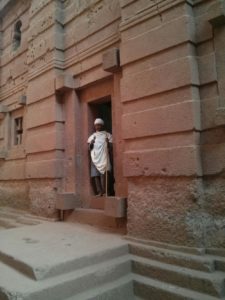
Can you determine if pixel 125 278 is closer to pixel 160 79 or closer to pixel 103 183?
pixel 103 183

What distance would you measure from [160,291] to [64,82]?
4.11 metres

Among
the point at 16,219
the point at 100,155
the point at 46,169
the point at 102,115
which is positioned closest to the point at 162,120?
the point at 100,155

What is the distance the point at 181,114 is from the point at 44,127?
11.2ft

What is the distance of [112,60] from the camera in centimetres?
441

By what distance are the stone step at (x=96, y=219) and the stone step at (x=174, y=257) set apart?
0.61 m

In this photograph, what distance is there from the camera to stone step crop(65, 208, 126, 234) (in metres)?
4.33

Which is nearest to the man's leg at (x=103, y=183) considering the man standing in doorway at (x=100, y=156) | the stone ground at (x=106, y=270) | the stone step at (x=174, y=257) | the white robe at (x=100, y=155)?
the man standing in doorway at (x=100, y=156)

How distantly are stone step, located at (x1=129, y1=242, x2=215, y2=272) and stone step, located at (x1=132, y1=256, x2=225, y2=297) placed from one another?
50 millimetres

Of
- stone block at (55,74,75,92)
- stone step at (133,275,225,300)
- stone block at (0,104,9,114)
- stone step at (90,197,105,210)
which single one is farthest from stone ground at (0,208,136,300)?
stone block at (0,104,9,114)

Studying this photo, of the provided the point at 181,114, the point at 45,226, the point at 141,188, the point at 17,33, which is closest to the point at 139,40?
the point at 181,114

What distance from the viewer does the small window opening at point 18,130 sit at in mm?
7402

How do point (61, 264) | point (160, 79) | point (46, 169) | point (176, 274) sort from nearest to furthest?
point (61, 264)
point (176, 274)
point (160, 79)
point (46, 169)

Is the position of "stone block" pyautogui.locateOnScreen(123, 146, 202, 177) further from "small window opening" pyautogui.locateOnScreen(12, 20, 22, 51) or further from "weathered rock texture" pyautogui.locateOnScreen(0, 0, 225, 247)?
"small window opening" pyautogui.locateOnScreen(12, 20, 22, 51)

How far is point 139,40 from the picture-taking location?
400 centimetres
